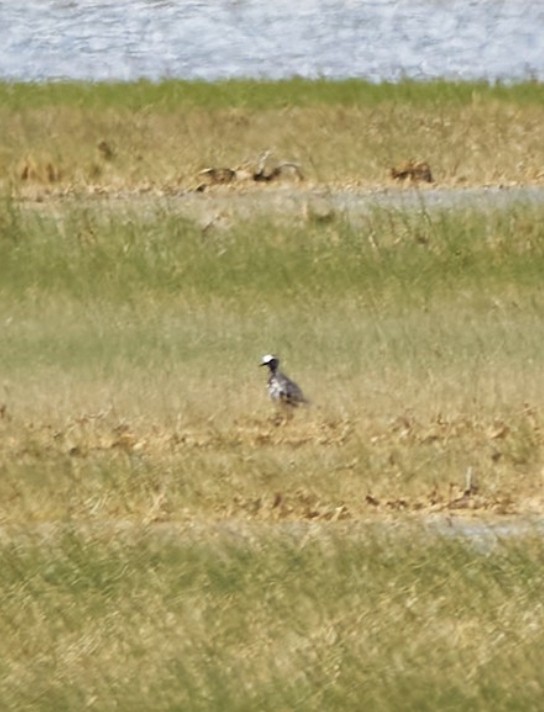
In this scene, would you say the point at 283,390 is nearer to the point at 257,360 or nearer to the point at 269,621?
the point at 257,360

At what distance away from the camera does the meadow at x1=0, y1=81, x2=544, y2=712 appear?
1071 cm

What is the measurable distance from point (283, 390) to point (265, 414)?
1.32ft

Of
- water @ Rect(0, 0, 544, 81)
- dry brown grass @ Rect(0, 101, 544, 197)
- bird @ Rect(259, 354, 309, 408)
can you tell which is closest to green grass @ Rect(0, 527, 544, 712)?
bird @ Rect(259, 354, 309, 408)

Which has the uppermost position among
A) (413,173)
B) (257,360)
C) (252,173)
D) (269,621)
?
(269,621)

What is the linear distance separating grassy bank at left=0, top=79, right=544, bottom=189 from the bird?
341cm

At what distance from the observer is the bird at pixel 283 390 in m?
15.5

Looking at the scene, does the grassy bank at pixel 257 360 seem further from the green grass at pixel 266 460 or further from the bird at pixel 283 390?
the bird at pixel 283 390

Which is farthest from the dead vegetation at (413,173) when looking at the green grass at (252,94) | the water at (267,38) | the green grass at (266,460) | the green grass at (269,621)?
the green grass at (269,621)

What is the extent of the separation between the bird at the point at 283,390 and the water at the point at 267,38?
5.70 metres

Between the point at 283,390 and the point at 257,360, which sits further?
the point at 257,360

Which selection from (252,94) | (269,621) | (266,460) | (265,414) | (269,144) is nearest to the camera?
(269,621)

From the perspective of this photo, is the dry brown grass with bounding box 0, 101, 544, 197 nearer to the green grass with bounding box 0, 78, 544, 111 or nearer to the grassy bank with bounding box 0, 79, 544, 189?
the grassy bank with bounding box 0, 79, 544, 189

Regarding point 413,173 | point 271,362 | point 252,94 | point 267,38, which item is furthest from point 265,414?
point 267,38

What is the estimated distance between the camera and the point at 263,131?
64.3 feet
